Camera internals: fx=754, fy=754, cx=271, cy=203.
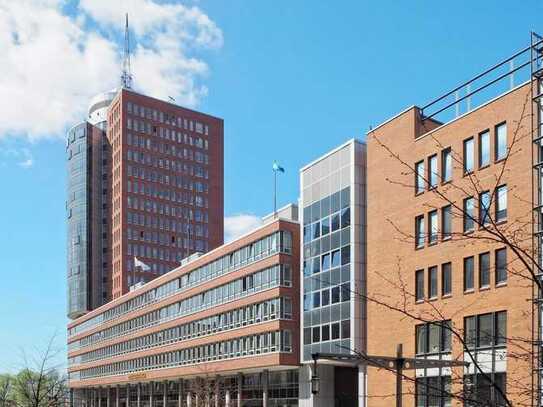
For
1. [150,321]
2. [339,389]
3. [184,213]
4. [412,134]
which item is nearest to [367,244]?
[412,134]

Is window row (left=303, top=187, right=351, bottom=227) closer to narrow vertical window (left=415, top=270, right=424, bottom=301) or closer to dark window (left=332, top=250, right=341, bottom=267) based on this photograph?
dark window (left=332, top=250, right=341, bottom=267)

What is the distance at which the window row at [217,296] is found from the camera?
214ft

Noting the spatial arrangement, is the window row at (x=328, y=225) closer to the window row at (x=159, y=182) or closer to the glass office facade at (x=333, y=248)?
the glass office facade at (x=333, y=248)

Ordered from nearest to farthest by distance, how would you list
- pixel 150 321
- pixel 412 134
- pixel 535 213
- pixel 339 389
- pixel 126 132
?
pixel 535 213 → pixel 412 134 → pixel 339 389 → pixel 150 321 → pixel 126 132

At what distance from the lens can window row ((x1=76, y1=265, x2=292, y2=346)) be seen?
65.2 meters

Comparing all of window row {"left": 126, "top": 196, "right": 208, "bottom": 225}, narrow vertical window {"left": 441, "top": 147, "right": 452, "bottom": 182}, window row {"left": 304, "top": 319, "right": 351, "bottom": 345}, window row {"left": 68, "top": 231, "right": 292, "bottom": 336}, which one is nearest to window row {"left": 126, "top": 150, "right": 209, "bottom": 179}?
window row {"left": 126, "top": 196, "right": 208, "bottom": 225}

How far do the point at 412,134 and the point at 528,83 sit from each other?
34.4ft

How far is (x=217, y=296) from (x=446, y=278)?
37.7 meters

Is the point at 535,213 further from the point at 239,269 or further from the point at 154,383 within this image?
the point at 154,383

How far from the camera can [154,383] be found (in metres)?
103

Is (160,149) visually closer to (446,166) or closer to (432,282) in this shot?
(446,166)

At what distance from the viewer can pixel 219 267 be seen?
79.4 meters

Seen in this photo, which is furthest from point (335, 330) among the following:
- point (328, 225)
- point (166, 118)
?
point (166, 118)

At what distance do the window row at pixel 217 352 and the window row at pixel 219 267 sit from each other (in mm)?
7204
